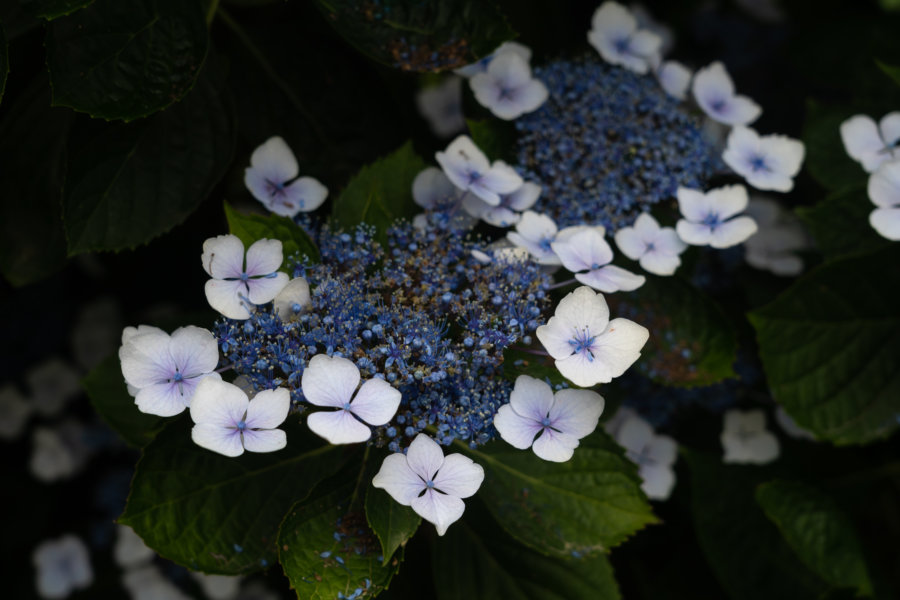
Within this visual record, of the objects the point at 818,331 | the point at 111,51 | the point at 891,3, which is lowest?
the point at 818,331

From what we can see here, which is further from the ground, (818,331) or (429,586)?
(818,331)

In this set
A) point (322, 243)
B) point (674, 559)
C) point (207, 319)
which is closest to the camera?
point (322, 243)

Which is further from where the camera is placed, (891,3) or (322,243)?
(891,3)

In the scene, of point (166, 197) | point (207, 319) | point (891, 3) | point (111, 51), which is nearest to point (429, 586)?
point (207, 319)

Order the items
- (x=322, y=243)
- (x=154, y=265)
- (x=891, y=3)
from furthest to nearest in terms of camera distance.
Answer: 1. (x=891, y=3)
2. (x=154, y=265)
3. (x=322, y=243)

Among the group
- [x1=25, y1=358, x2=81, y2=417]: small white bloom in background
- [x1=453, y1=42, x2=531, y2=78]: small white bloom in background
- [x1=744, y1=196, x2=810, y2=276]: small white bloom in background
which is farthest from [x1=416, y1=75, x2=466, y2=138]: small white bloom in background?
[x1=25, y1=358, x2=81, y2=417]: small white bloom in background

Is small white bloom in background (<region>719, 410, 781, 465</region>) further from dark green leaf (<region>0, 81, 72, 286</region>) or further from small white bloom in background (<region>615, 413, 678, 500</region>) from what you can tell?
A: dark green leaf (<region>0, 81, 72, 286</region>)

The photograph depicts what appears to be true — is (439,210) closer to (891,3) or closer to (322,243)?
(322,243)

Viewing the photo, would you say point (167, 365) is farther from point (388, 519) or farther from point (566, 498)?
point (566, 498)
